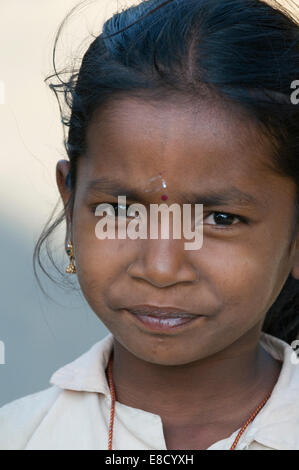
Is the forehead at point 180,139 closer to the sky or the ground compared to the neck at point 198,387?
closer to the sky

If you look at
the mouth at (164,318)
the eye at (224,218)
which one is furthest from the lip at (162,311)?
the eye at (224,218)

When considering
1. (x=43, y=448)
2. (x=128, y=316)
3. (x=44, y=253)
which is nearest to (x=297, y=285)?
(x=128, y=316)

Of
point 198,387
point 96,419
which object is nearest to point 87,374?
point 96,419

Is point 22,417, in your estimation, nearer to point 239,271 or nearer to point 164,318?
point 164,318

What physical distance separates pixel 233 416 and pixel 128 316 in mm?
290

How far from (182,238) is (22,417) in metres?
0.49

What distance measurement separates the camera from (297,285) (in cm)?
182

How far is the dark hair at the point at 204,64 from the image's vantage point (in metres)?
1.38

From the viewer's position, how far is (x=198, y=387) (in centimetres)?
151

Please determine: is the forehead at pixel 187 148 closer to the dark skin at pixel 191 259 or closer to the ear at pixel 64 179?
the dark skin at pixel 191 259

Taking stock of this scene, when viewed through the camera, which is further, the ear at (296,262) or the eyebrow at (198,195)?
the ear at (296,262)

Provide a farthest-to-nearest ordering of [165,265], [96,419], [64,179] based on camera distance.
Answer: [64,179], [96,419], [165,265]

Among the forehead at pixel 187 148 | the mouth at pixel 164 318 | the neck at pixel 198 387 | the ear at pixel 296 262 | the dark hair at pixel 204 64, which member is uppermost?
the dark hair at pixel 204 64
